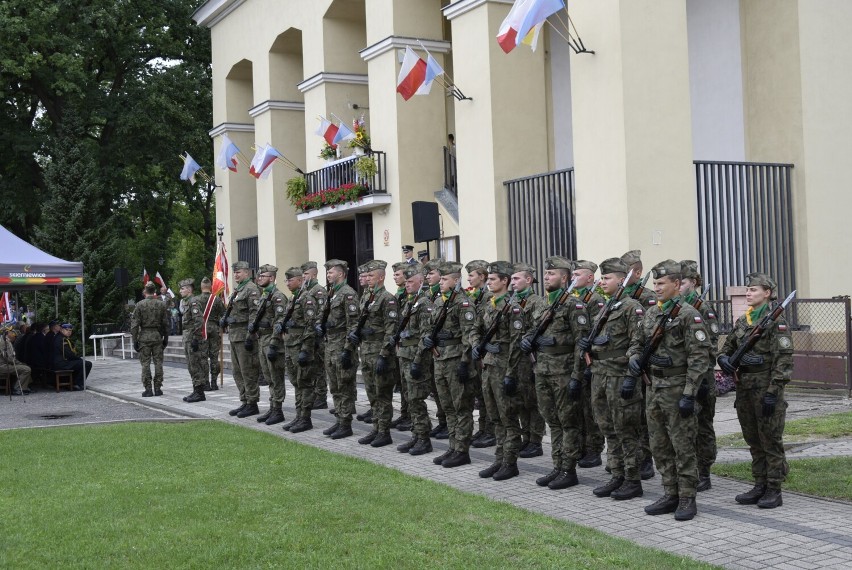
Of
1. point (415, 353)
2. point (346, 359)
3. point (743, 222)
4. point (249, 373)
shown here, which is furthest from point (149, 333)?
point (743, 222)

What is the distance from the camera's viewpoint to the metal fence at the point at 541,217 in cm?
1582

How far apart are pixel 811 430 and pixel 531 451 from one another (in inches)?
122

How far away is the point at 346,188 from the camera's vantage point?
21.5 meters

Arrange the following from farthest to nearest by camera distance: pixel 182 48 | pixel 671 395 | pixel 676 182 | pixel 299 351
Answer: pixel 182 48
pixel 676 182
pixel 299 351
pixel 671 395

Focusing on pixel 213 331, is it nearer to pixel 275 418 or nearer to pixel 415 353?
pixel 275 418

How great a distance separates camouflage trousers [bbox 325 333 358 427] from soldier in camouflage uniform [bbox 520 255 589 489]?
133 inches

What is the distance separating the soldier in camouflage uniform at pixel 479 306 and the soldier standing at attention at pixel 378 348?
992 millimetres

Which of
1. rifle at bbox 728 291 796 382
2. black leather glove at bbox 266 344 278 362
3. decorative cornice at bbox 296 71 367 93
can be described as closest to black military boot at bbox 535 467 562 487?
rifle at bbox 728 291 796 382

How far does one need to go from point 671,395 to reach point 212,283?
11.8m

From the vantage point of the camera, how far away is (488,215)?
17266 millimetres

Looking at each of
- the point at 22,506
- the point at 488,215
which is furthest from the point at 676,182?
the point at 22,506

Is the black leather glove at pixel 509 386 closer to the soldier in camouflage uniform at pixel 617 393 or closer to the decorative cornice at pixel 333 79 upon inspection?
the soldier in camouflage uniform at pixel 617 393

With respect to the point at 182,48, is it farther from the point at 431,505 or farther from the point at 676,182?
the point at 431,505

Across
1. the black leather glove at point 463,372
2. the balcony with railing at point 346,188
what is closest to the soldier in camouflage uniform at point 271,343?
the black leather glove at point 463,372
